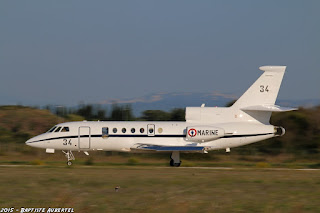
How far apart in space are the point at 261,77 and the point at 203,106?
12.1ft

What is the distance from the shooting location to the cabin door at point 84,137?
29.6 metres

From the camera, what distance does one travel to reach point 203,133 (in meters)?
29.0

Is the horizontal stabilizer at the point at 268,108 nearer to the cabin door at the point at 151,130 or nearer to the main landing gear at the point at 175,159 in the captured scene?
the main landing gear at the point at 175,159

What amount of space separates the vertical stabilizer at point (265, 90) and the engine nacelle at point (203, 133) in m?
2.01

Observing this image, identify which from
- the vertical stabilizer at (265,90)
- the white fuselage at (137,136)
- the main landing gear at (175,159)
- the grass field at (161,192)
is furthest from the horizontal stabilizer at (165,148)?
the grass field at (161,192)

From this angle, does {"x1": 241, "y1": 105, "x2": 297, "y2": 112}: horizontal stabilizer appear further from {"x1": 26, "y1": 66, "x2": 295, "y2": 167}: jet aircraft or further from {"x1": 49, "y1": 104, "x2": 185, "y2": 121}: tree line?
{"x1": 49, "y1": 104, "x2": 185, "y2": 121}: tree line

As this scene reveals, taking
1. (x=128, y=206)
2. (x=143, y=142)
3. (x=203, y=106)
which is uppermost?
(x=203, y=106)

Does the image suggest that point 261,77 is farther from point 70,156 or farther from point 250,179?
point 70,156

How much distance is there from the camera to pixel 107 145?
2964 centimetres

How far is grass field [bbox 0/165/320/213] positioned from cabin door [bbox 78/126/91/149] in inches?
267

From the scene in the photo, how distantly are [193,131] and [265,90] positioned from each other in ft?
15.6

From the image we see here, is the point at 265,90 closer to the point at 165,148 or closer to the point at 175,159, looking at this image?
the point at 175,159

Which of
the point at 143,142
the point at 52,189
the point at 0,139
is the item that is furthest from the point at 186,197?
the point at 0,139

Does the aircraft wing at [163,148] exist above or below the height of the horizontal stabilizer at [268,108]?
below
